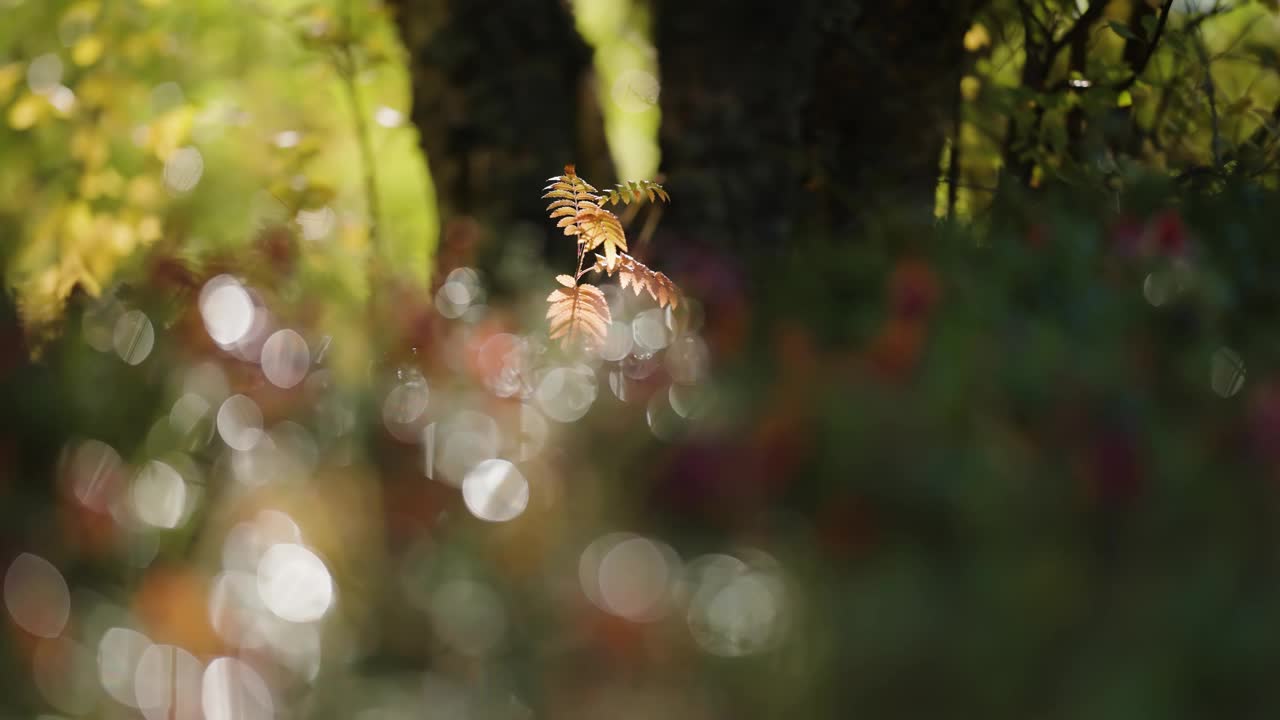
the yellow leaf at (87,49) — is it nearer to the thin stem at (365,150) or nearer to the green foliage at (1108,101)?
the thin stem at (365,150)

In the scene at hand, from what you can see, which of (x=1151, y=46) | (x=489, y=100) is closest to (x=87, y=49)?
(x=489, y=100)

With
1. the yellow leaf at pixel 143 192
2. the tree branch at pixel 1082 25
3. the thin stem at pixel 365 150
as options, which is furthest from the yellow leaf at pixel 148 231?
the tree branch at pixel 1082 25

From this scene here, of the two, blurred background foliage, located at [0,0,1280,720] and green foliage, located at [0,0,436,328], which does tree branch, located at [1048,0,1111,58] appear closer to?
blurred background foliage, located at [0,0,1280,720]

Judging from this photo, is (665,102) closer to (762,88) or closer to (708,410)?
(762,88)

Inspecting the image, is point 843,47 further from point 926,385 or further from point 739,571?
point 739,571

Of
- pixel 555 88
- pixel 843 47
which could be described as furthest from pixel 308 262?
pixel 843 47
